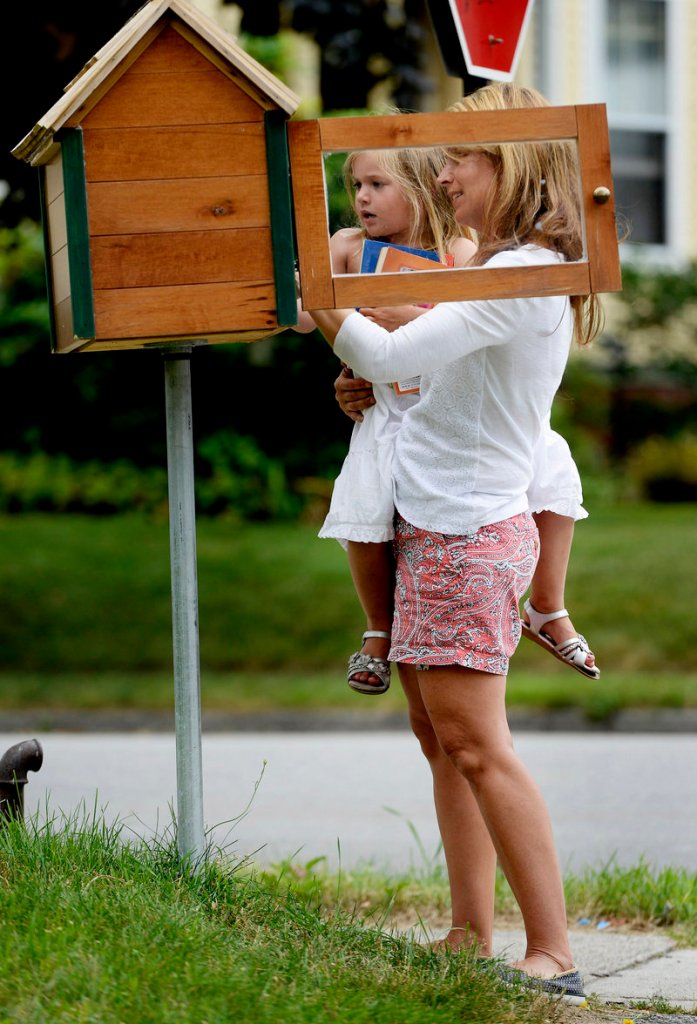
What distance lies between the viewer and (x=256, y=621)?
10.2m

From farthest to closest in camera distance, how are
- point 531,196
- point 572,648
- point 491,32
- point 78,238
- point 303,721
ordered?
point 303,721
point 491,32
point 572,648
point 531,196
point 78,238

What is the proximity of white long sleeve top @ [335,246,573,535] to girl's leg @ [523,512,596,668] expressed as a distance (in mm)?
230

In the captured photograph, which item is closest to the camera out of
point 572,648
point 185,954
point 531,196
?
point 185,954

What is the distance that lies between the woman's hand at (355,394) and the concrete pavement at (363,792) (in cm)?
157

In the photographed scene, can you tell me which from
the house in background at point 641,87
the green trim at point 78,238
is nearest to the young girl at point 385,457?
the green trim at point 78,238

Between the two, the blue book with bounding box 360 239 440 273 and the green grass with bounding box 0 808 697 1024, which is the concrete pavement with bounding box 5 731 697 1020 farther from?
the blue book with bounding box 360 239 440 273

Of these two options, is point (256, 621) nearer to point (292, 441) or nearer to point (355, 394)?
point (292, 441)

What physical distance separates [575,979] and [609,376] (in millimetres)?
12630

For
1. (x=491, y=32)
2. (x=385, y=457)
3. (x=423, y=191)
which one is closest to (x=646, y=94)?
(x=491, y=32)

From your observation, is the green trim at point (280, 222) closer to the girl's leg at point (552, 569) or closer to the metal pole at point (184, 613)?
the metal pole at point (184, 613)

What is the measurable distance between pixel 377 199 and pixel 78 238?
0.76m

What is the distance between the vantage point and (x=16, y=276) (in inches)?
543

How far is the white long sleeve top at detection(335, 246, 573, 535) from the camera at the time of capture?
119 inches

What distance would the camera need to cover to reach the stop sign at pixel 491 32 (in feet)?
11.9
